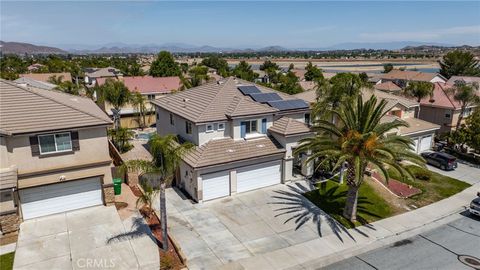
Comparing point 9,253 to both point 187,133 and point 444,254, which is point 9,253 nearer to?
point 187,133

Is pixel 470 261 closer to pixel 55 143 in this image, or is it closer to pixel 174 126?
pixel 174 126

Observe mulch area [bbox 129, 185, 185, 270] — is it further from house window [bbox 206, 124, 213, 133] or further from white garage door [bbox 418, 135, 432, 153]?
white garage door [bbox 418, 135, 432, 153]

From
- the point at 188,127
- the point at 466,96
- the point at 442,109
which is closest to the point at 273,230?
the point at 188,127

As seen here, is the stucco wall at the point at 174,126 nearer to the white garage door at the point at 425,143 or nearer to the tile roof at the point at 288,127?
the tile roof at the point at 288,127

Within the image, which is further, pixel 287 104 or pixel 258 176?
pixel 287 104

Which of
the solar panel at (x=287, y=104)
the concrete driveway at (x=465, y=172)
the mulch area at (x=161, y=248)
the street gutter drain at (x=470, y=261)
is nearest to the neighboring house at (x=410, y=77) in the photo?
the concrete driveway at (x=465, y=172)

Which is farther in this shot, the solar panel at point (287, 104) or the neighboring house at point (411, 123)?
the neighboring house at point (411, 123)

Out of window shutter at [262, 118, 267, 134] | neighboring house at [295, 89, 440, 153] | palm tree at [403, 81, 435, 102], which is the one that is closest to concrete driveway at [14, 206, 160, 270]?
window shutter at [262, 118, 267, 134]
